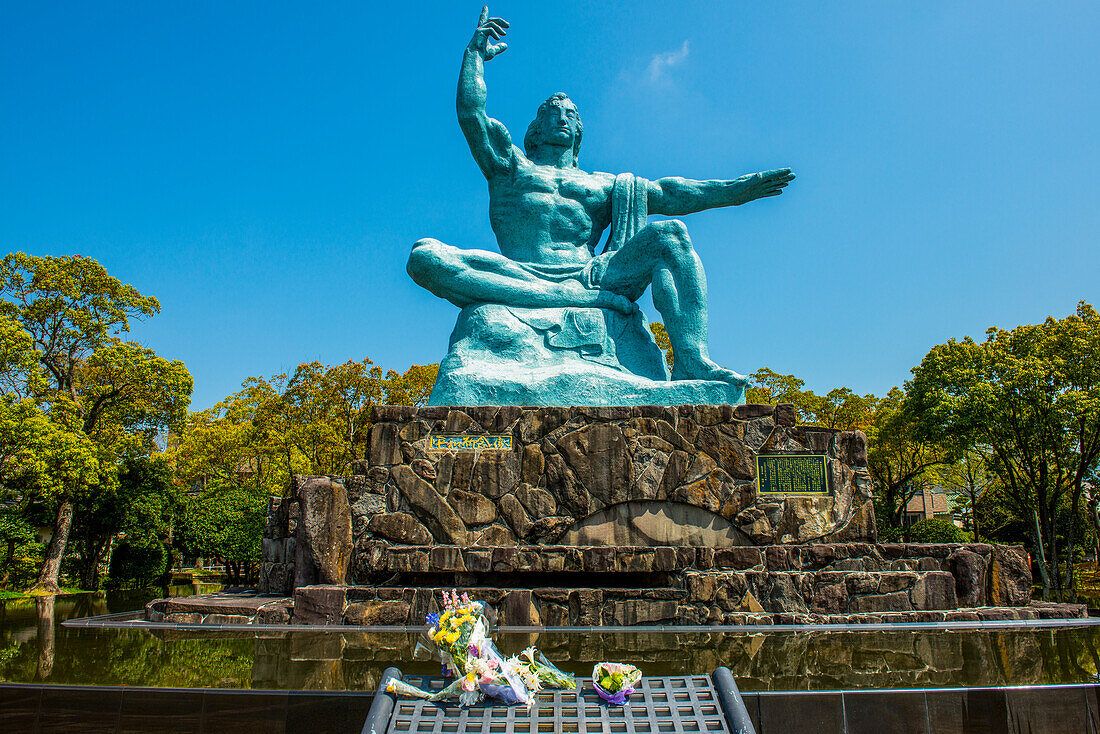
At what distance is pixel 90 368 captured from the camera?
55.3 ft

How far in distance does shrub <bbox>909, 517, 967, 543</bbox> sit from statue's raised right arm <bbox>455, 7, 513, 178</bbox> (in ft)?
43.1

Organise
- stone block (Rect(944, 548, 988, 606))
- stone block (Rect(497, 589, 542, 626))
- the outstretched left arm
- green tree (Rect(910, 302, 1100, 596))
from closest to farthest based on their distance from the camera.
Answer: stone block (Rect(497, 589, 542, 626)) < stone block (Rect(944, 548, 988, 606)) < the outstretched left arm < green tree (Rect(910, 302, 1100, 596))

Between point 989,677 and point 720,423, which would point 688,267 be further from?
point 989,677

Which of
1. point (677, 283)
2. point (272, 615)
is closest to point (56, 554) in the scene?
point (272, 615)

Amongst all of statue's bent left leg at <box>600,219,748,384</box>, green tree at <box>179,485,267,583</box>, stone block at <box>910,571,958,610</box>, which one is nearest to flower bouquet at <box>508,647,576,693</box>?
stone block at <box>910,571,958,610</box>

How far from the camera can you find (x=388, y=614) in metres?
5.20

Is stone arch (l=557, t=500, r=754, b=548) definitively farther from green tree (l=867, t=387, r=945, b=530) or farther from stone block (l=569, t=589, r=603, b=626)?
green tree (l=867, t=387, r=945, b=530)

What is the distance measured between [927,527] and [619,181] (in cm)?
1272

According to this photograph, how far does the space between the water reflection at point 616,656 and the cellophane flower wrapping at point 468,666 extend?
3.51 feet

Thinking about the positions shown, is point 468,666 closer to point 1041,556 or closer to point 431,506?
point 431,506

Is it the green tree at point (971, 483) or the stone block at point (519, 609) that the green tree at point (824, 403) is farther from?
the stone block at point (519, 609)

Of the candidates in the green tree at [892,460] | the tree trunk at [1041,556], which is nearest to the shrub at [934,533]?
the tree trunk at [1041,556]

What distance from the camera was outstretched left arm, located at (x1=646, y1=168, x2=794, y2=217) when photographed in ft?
24.0

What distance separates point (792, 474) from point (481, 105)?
443cm
